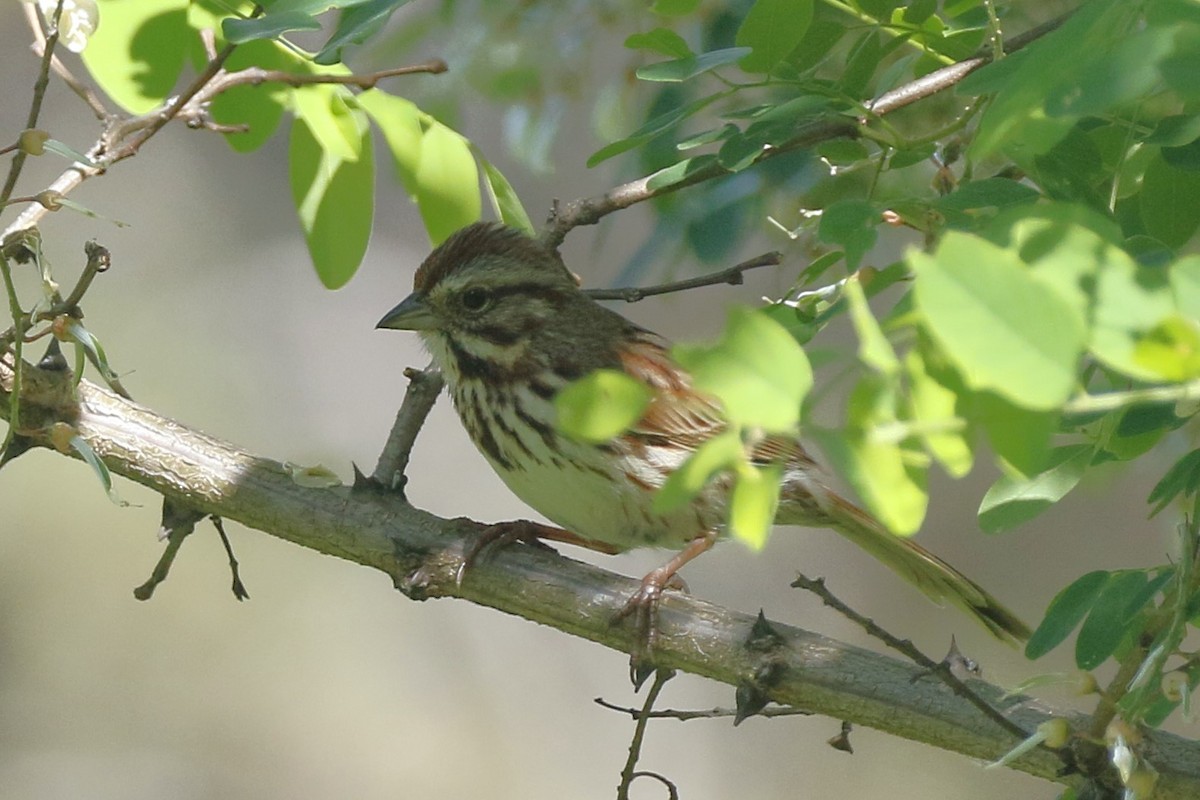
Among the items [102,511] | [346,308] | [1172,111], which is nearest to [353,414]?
[346,308]

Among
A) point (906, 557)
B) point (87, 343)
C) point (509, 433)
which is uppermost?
point (87, 343)

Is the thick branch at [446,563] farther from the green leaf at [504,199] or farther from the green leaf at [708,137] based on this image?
the green leaf at [708,137]

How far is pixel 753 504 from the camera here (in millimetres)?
1146

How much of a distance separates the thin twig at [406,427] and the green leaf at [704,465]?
5.19 feet

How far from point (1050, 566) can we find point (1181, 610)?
5.55m

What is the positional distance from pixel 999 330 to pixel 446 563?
1.65 meters

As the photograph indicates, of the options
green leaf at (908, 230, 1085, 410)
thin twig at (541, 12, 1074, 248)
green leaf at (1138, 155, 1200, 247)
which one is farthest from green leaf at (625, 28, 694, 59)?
green leaf at (908, 230, 1085, 410)

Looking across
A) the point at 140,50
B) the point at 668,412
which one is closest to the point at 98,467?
the point at 140,50

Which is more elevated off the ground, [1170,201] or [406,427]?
[1170,201]

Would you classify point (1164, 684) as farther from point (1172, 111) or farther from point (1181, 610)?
point (1172, 111)

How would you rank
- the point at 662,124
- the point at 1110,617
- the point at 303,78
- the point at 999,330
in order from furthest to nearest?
the point at 303,78, the point at 662,124, the point at 1110,617, the point at 999,330

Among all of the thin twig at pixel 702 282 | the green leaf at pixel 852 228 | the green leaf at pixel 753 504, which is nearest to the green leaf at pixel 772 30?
the green leaf at pixel 852 228

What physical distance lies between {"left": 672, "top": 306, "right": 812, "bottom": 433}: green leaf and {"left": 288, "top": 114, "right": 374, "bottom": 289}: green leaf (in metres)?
1.73

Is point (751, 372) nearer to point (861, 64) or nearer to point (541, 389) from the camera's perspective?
point (861, 64)
